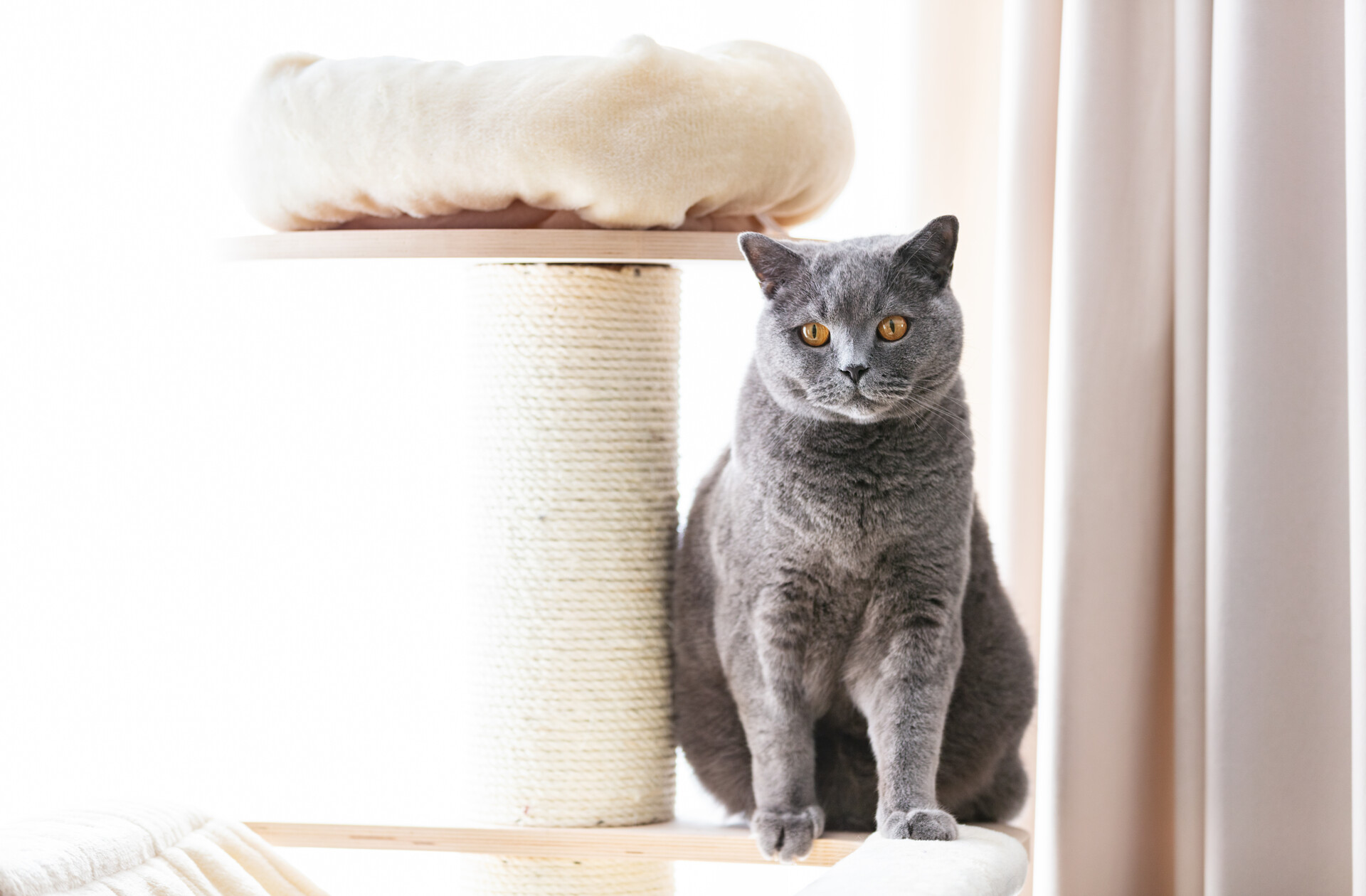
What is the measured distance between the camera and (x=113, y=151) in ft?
5.04

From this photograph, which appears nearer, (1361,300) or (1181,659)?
(1361,300)

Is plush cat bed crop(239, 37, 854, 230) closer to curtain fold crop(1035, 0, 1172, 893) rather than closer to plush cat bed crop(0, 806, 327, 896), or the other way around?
curtain fold crop(1035, 0, 1172, 893)

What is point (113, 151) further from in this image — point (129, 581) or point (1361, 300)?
point (1361, 300)

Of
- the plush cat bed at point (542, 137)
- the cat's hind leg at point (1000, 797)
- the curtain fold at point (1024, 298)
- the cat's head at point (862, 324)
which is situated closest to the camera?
the cat's head at point (862, 324)

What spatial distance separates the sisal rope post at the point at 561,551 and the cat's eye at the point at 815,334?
0.27 m

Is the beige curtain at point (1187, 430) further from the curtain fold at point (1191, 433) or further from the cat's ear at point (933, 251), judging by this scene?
the cat's ear at point (933, 251)

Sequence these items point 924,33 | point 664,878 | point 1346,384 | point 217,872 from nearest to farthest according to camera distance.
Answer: point 217,872 → point 1346,384 → point 664,878 → point 924,33

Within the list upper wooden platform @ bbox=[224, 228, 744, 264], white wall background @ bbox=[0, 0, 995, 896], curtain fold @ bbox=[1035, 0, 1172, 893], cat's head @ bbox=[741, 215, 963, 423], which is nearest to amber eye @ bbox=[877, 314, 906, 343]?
cat's head @ bbox=[741, 215, 963, 423]

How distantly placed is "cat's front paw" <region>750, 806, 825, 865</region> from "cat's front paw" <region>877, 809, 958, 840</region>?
0.10 metres

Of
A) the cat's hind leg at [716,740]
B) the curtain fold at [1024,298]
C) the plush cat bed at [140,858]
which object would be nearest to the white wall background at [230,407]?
the curtain fold at [1024,298]

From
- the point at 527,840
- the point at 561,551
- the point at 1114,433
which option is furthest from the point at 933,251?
the point at 527,840

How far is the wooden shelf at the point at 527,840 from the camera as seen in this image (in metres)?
1.14

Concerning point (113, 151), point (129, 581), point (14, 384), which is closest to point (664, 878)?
point (129, 581)

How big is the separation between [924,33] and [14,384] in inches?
49.8
